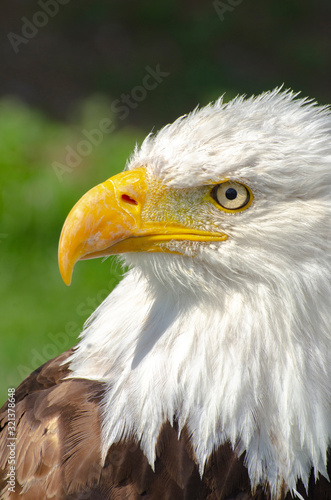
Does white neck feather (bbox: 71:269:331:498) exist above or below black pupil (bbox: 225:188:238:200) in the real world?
below

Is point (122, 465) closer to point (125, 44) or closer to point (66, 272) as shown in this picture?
point (66, 272)

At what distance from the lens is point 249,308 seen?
229 cm

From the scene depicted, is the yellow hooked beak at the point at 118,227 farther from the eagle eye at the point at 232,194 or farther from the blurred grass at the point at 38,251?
the blurred grass at the point at 38,251

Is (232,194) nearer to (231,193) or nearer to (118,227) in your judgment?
(231,193)

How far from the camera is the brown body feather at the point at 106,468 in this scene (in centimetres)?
237

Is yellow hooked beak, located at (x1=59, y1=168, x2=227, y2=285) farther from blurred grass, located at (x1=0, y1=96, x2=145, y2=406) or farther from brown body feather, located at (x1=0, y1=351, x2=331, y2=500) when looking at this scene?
blurred grass, located at (x1=0, y1=96, x2=145, y2=406)

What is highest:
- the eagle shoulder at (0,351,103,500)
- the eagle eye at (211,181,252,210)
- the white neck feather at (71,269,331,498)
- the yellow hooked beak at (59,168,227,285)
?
the eagle eye at (211,181,252,210)

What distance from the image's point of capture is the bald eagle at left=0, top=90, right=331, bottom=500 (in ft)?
7.31

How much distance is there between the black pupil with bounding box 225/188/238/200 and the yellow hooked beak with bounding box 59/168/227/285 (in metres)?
0.13

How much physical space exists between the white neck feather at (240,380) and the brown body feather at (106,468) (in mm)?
45

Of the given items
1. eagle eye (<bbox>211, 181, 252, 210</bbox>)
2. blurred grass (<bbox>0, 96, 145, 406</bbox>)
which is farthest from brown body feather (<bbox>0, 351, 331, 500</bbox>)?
blurred grass (<bbox>0, 96, 145, 406</bbox>)

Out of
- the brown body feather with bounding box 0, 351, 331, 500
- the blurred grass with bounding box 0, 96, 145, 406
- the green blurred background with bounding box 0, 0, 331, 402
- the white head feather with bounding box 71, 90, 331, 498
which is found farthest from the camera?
the green blurred background with bounding box 0, 0, 331, 402

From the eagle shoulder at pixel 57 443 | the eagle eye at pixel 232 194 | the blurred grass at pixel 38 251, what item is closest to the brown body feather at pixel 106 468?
the eagle shoulder at pixel 57 443

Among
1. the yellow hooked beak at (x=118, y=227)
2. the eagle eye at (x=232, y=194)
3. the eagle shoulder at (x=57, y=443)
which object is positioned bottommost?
the eagle shoulder at (x=57, y=443)
